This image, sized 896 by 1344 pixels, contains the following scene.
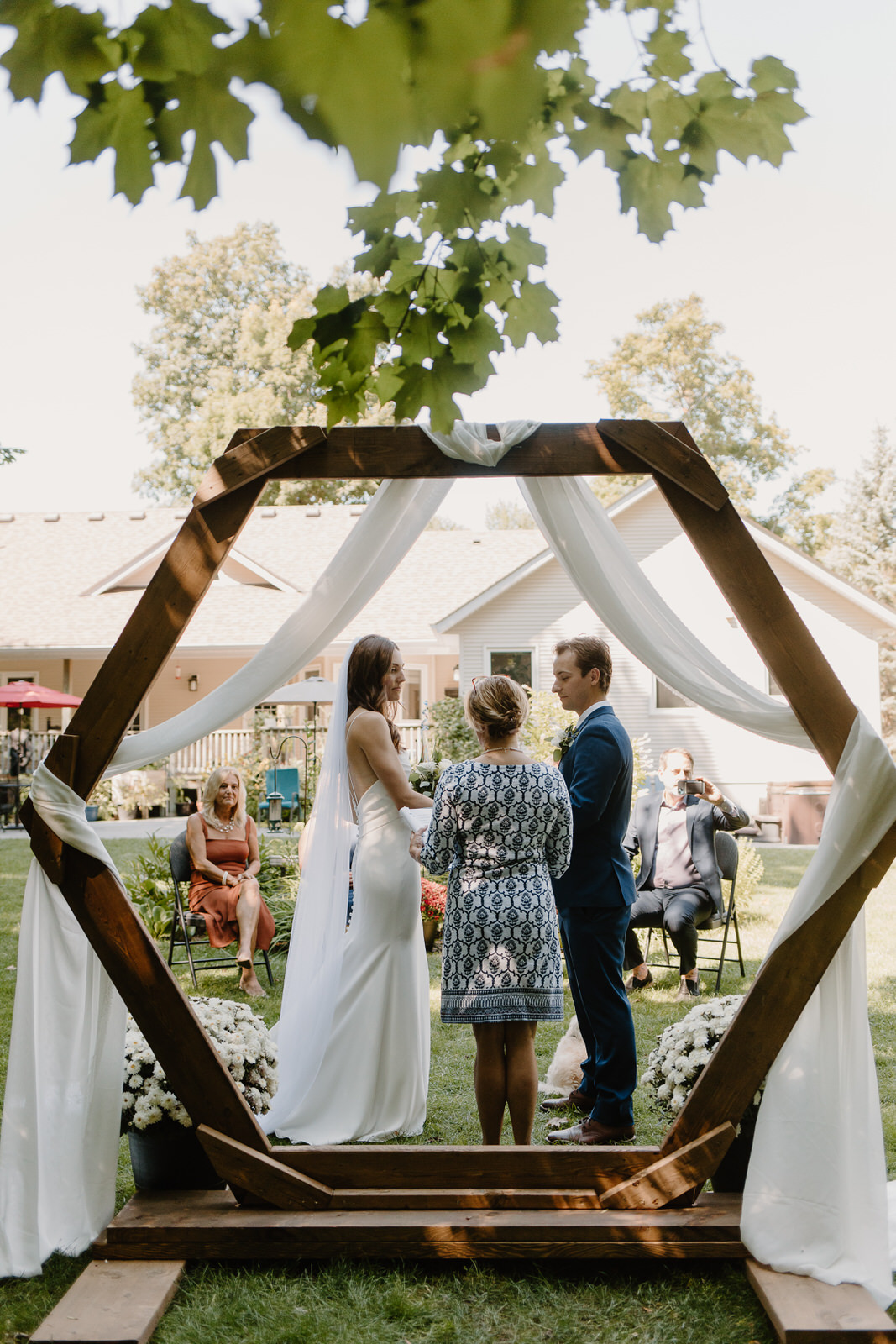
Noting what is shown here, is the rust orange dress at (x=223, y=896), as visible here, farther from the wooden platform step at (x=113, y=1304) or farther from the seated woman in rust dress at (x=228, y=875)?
the wooden platform step at (x=113, y=1304)

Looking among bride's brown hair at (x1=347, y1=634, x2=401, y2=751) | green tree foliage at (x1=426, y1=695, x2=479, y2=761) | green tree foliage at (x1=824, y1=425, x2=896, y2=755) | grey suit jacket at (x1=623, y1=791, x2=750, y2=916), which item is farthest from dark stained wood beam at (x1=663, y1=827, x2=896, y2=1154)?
green tree foliage at (x1=824, y1=425, x2=896, y2=755)

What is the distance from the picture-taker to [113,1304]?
11.2 feet

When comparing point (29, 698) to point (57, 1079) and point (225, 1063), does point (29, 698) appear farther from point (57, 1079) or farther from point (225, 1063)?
point (57, 1079)

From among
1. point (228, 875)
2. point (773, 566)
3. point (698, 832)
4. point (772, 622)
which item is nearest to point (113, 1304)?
point (772, 622)

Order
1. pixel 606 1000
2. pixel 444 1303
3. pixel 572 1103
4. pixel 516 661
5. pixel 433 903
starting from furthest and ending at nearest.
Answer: pixel 516 661
pixel 433 903
pixel 572 1103
pixel 606 1000
pixel 444 1303

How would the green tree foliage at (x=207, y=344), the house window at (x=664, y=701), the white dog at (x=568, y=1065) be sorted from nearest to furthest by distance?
the white dog at (x=568, y=1065) → the house window at (x=664, y=701) → the green tree foliage at (x=207, y=344)

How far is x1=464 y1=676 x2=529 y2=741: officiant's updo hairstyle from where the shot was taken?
171 inches

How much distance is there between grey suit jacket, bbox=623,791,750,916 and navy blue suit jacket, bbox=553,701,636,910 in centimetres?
294

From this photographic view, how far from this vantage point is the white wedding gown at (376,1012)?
4.88 meters

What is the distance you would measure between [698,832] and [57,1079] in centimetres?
509

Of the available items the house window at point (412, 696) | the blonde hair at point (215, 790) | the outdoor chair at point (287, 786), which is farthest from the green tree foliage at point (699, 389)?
the blonde hair at point (215, 790)

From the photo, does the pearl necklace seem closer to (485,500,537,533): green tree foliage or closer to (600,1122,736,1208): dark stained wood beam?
(600,1122,736,1208): dark stained wood beam

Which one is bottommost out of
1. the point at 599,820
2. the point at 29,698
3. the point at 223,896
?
the point at 223,896

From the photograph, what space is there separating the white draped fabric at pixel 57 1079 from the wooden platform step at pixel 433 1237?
0.19 metres
